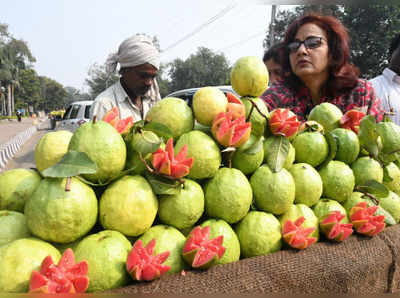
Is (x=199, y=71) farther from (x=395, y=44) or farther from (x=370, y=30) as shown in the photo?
(x=395, y=44)

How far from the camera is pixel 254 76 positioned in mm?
1471

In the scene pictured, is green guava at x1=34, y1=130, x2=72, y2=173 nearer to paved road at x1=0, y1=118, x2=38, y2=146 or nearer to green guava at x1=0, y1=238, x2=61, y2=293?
green guava at x1=0, y1=238, x2=61, y2=293

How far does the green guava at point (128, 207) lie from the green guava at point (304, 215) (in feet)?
2.17

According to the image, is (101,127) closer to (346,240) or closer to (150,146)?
(150,146)

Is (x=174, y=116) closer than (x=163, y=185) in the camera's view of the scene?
No

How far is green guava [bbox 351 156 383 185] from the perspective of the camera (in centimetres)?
166

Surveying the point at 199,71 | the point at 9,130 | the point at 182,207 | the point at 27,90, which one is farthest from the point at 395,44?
the point at 27,90

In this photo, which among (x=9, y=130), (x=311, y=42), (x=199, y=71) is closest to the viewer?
(x=311, y=42)

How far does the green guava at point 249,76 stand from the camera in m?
1.48

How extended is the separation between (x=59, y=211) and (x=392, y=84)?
3.47 meters

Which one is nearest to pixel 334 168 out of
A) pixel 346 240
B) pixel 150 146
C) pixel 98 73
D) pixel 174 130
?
pixel 346 240

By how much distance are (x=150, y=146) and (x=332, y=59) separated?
6.71ft

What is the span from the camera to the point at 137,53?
109 inches

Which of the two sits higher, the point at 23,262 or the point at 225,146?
the point at 225,146
